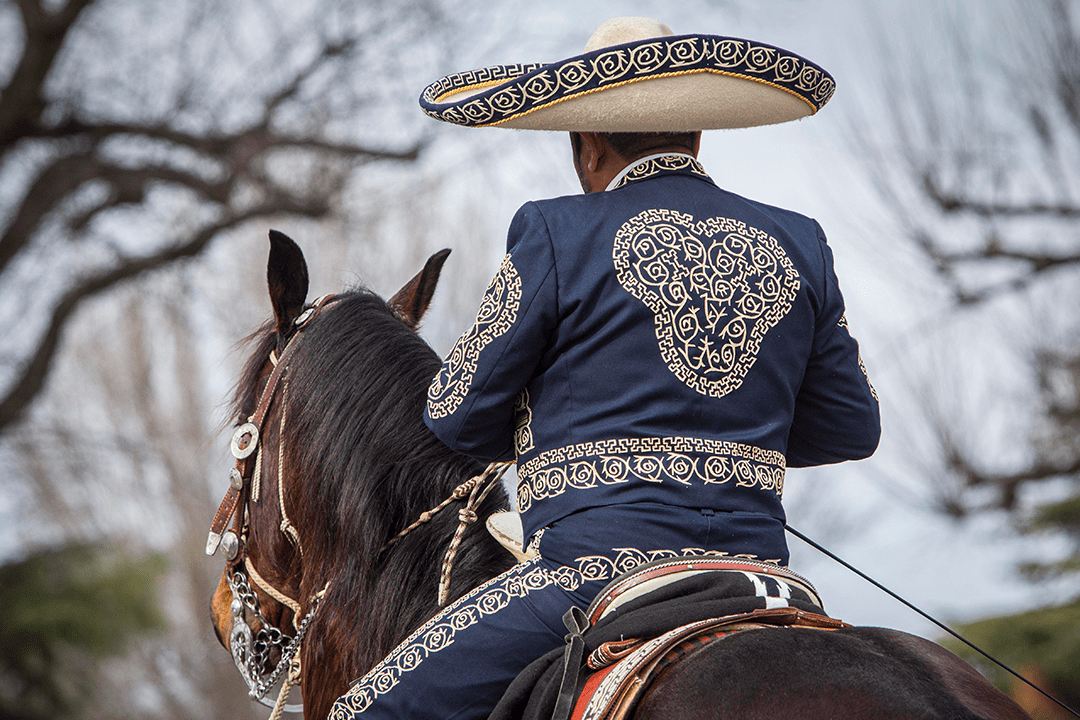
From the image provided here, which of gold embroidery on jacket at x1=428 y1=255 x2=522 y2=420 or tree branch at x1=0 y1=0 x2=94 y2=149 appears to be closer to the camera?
gold embroidery on jacket at x1=428 y1=255 x2=522 y2=420

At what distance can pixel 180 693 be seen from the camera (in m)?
16.4

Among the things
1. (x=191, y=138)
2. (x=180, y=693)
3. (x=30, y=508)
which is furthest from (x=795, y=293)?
(x=180, y=693)

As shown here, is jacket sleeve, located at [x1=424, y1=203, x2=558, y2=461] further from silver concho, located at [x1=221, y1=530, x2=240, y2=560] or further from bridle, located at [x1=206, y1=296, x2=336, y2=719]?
silver concho, located at [x1=221, y1=530, x2=240, y2=560]

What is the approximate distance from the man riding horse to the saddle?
73 mm

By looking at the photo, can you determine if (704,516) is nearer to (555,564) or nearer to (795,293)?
(555,564)

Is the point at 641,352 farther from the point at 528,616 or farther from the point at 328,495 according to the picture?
the point at 328,495

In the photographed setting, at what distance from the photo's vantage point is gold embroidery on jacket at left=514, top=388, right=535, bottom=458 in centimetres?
191

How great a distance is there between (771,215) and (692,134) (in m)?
0.25

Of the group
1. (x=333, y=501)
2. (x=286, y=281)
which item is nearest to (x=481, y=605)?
(x=333, y=501)

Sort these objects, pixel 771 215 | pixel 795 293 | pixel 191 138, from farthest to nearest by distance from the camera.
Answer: pixel 191 138, pixel 771 215, pixel 795 293

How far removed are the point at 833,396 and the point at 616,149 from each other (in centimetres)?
73

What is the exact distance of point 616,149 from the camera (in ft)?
6.63

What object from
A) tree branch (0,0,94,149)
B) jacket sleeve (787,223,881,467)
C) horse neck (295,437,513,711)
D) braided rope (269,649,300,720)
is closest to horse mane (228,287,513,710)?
horse neck (295,437,513,711)

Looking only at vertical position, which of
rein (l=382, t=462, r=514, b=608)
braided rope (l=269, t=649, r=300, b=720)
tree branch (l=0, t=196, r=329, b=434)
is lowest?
braided rope (l=269, t=649, r=300, b=720)
